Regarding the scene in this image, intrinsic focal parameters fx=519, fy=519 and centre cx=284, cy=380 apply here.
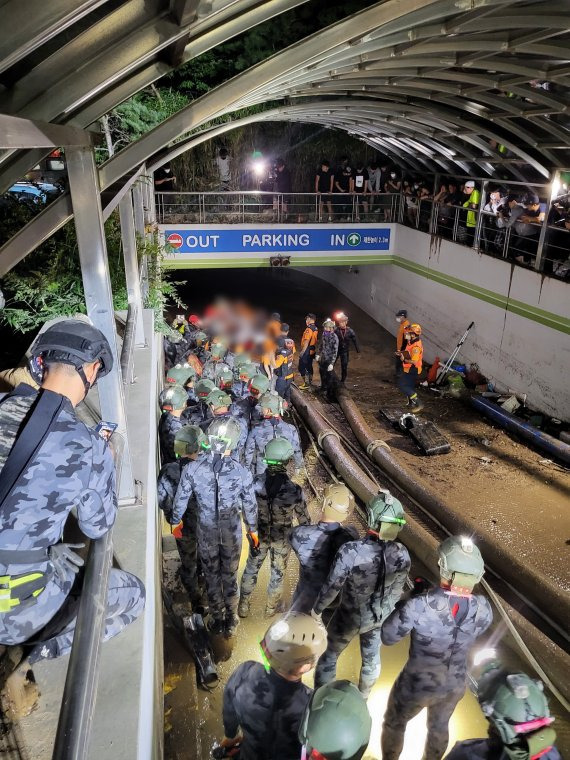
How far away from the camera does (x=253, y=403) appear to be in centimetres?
762

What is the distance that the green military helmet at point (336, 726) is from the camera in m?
2.39

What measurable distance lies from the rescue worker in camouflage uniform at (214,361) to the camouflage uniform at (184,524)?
3.33m

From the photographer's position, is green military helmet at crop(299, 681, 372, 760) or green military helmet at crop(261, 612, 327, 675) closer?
green military helmet at crop(299, 681, 372, 760)

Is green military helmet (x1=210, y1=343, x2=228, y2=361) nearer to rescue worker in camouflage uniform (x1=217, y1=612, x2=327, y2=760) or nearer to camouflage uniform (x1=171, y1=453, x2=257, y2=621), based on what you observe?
camouflage uniform (x1=171, y1=453, x2=257, y2=621)

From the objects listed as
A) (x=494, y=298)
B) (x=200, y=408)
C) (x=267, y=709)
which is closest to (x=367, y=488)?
(x=200, y=408)

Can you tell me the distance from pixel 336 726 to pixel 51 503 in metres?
1.65

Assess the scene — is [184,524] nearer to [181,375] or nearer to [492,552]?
[181,375]

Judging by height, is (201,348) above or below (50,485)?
below

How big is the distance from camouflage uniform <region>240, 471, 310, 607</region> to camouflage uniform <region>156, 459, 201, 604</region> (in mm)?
573

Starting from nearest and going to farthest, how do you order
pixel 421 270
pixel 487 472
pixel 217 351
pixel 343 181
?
pixel 217 351, pixel 487 472, pixel 421 270, pixel 343 181

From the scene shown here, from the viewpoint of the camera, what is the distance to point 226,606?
5.37 metres

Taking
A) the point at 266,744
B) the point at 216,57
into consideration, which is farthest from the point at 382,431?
the point at 216,57

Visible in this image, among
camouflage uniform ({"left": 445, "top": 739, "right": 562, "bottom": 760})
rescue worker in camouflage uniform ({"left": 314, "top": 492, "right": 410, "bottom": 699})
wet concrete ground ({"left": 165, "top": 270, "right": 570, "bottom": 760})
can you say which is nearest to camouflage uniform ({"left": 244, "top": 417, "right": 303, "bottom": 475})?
wet concrete ground ({"left": 165, "top": 270, "right": 570, "bottom": 760})

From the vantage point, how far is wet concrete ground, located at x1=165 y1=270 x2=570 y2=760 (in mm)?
4320
